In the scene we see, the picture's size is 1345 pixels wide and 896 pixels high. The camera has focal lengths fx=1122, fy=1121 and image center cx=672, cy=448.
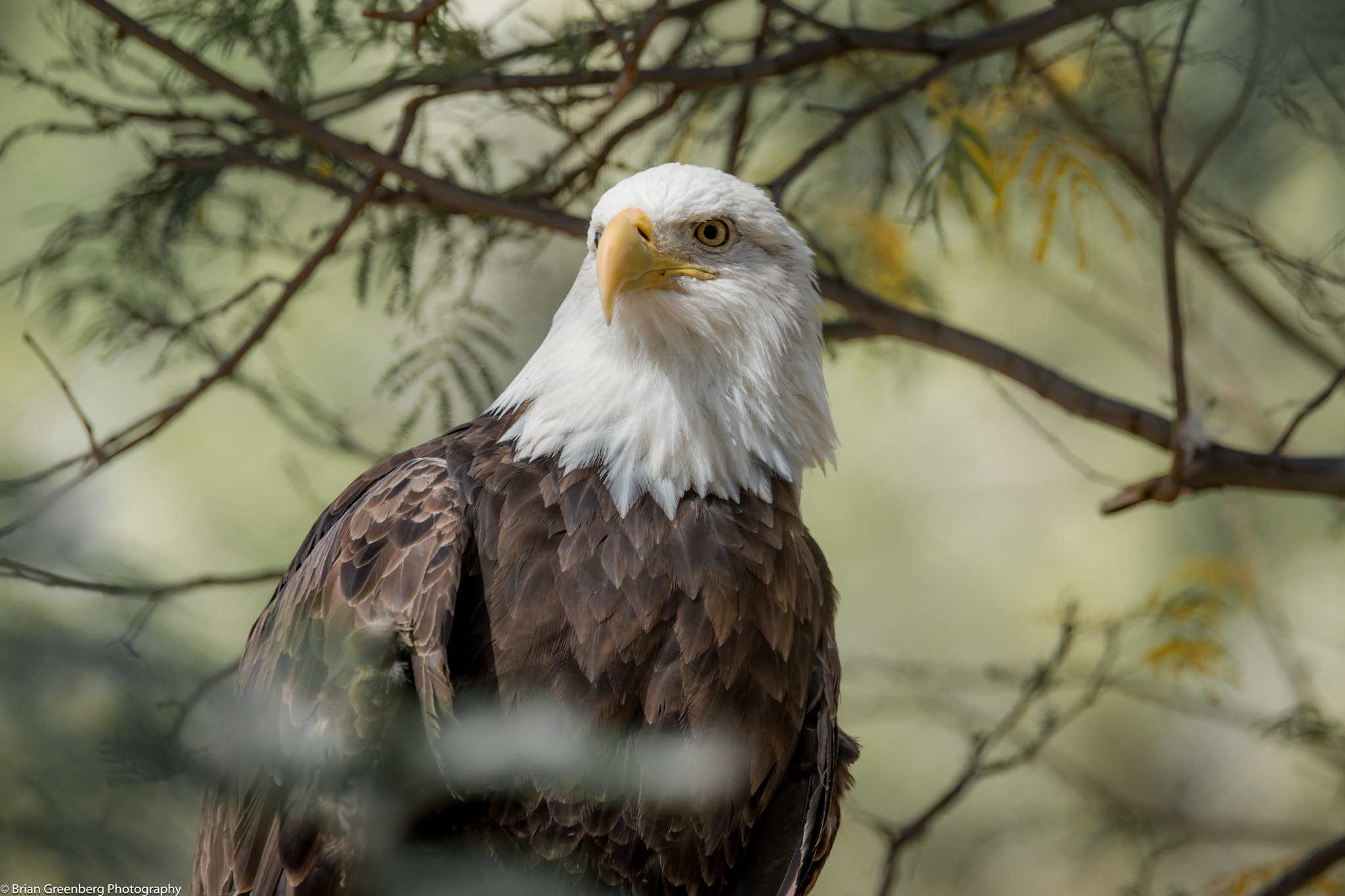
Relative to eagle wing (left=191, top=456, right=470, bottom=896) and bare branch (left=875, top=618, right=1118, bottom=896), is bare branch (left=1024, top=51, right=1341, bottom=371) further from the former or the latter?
eagle wing (left=191, top=456, right=470, bottom=896)

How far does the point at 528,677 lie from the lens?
142 cm

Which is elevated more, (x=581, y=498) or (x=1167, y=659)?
(x=1167, y=659)

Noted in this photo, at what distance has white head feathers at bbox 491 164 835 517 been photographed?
1.53m

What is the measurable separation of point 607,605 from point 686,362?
0.35 metres

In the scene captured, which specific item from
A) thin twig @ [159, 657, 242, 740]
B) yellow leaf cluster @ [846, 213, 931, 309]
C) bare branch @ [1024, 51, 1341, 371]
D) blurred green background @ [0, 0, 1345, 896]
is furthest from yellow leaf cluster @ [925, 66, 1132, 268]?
thin twig @ [159, 657, 242, 740]

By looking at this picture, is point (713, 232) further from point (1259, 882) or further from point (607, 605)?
point (1259, 882)

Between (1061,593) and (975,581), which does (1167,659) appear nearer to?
(1061,593)

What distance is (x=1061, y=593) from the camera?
3.99 metres

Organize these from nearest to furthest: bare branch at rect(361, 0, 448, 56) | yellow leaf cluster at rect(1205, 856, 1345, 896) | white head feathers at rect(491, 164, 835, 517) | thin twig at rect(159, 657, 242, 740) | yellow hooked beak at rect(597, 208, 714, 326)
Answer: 1. thin twig at rect(159, 657, 242, 740)
2. bare branch at rect(361, 0, 448, 56)
3. yellow hooked beak at rect(597, 208, 714, 326)
4. white head feathers at rect(491, 164, 835, 517)
5. yellow leaf cluster at rect(1205, 856, 1345, 896)

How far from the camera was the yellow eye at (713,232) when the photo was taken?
5.10ft

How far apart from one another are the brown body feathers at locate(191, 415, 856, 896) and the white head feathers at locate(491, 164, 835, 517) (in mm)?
40

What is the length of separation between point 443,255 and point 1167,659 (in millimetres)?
2048

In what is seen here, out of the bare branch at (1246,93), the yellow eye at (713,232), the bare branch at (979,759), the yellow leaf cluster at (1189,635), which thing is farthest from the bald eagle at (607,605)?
the yellow leaf cluster at (1189,635)

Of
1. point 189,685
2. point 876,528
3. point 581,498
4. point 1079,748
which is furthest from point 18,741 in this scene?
point 1079,748
